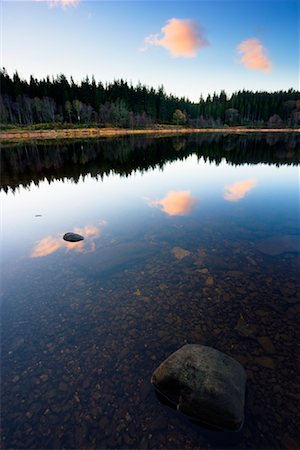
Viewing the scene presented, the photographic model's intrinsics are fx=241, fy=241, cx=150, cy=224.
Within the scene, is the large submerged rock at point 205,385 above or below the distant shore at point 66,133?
below

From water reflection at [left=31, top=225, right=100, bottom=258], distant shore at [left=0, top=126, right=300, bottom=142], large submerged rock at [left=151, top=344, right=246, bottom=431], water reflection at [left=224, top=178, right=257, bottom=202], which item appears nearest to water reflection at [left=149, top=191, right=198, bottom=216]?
water reflection at [left=224, top=178, right=257, bottom=202]

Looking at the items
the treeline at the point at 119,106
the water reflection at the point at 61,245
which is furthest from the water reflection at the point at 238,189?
the treeline at the point at 119,106

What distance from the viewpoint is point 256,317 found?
309 inches

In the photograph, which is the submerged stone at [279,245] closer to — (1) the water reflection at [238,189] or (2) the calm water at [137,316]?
(2) the calm water at [137,316]

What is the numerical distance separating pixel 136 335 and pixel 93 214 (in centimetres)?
1265

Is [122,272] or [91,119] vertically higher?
[91,119]

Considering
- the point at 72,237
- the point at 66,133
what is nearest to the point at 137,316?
the point at 72,237

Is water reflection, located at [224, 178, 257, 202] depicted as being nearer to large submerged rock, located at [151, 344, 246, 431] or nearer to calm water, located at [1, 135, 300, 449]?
calm water, located at [1, 135, 300, 449]

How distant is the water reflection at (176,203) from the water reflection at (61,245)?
6.48m

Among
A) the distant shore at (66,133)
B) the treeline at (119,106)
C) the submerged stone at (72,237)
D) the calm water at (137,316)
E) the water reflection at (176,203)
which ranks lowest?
the calm water at (137,316)

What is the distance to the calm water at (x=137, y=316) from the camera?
5.05 metres

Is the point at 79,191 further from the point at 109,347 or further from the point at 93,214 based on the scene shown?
the point at 109,347

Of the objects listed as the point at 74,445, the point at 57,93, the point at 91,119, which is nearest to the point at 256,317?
the point at 74,445

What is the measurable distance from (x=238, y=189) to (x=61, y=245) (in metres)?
19.2
